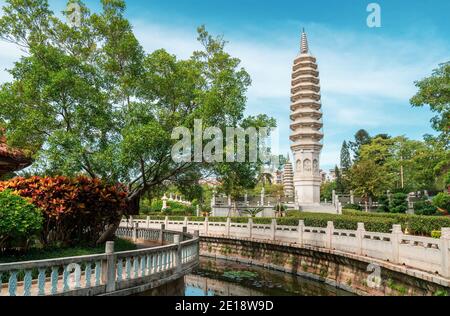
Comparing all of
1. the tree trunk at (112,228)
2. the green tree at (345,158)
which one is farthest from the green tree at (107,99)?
the green tree at (345,158)

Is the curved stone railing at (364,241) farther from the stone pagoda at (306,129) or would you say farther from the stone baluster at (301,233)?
the stone pagoda at (306,129)

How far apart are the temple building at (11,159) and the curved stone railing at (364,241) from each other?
674cm

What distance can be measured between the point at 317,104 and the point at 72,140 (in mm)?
35564

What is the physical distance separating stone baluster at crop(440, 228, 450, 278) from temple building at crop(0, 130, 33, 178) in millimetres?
13765

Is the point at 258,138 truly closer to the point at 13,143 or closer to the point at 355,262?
the point at 355,262

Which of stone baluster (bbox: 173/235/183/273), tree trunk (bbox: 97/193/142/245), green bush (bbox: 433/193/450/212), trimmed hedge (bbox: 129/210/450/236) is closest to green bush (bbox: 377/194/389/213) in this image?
green bush (bbox: 433/193/450/212)

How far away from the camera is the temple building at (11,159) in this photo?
12.6 m

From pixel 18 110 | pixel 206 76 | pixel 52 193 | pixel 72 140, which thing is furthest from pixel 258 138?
pixel 18 110

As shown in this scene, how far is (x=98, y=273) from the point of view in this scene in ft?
24.0

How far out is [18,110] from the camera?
12789 mm

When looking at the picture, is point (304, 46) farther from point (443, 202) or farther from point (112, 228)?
point (112, 228)

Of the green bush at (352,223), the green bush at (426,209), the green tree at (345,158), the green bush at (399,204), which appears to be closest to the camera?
the green bush at (352,223)

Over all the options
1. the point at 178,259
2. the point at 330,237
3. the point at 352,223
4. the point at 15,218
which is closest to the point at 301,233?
the point at 330,237
